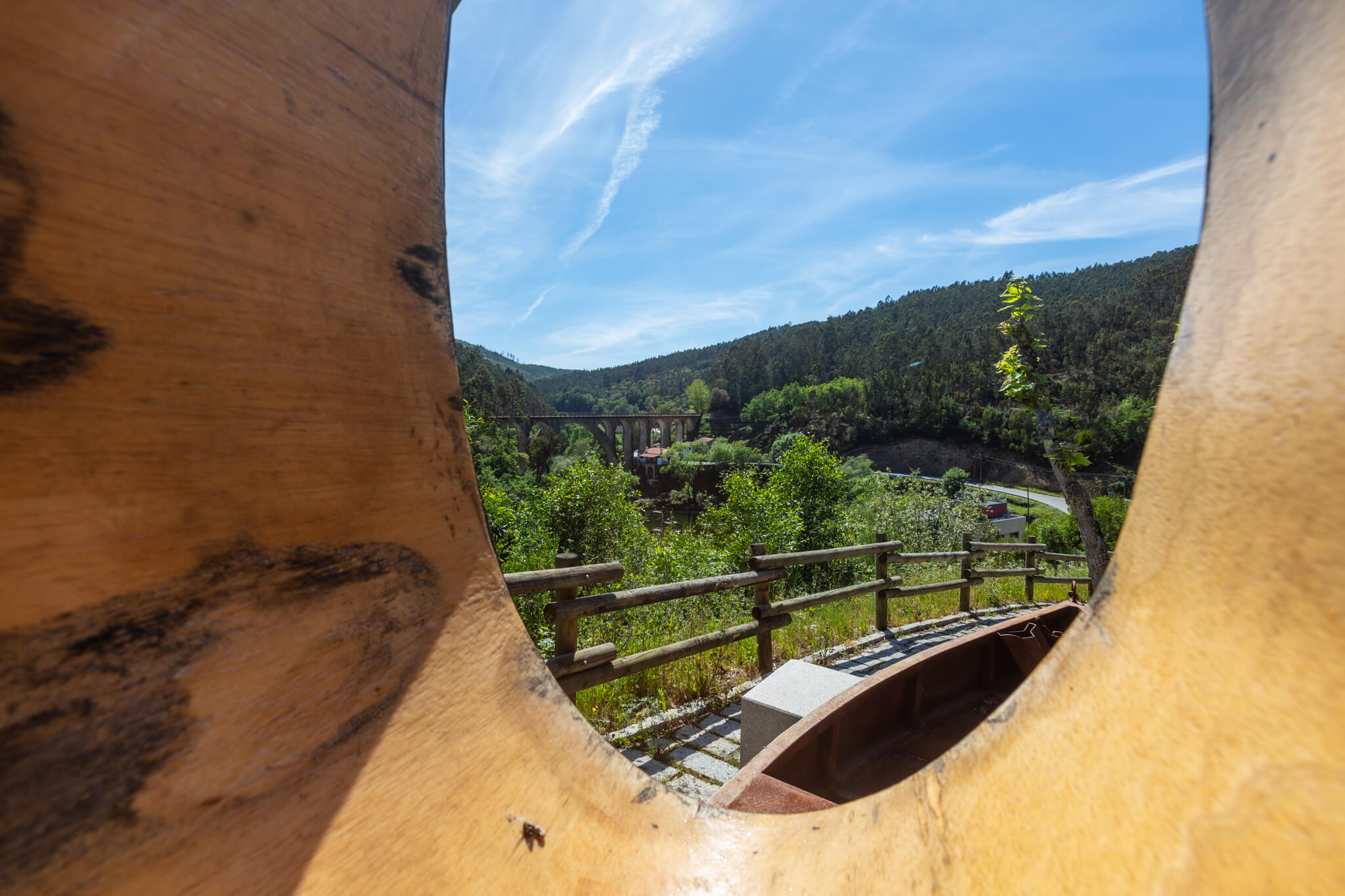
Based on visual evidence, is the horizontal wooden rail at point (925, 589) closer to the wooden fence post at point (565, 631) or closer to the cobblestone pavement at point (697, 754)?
the cobblestone pavement at point (697, 754)

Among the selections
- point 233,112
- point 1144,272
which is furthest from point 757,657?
point 1144,272

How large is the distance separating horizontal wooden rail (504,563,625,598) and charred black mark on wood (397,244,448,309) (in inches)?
93.7

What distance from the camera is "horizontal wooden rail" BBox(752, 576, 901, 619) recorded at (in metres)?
5.21

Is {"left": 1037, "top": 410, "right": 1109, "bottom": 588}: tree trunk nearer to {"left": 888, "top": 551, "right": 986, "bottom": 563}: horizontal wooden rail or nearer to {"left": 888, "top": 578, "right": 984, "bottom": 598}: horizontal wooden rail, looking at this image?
{"left": 888, "top": 551, "right": 986, "bottom": 563}: horizontal wooden rail

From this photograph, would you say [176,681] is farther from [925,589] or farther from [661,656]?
[925,589]

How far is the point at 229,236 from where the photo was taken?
0.54 metres

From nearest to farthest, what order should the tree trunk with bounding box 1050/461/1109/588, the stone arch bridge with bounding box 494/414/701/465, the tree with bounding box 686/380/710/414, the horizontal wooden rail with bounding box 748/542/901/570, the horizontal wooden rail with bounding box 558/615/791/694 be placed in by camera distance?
the horizontal wooden rail with bounding box 558/615/791/694 < the horizontal wooden rail with bounding box 748/542/901/570 < the tree trunk with bounding box 1050/461/1109/588 < the stone arch bridge with bounding box 494/414/701/465 < the tree with bounding box 686/380/710/414

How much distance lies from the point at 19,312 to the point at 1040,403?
7.84m

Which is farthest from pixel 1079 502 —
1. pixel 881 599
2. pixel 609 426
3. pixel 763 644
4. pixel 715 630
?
pixel 609 426

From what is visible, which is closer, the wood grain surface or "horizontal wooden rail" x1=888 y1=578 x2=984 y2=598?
the wood grain surface

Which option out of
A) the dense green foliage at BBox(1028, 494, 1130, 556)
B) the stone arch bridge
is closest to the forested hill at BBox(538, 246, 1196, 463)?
the dense green foliage at BBox(1028, 494, 1130, 556)

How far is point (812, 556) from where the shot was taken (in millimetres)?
5688

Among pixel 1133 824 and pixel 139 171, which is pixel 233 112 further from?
pixel 1133 824

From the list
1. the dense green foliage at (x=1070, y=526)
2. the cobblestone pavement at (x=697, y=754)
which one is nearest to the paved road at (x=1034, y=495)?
the dense green foliage at (x=1070, y=526)
